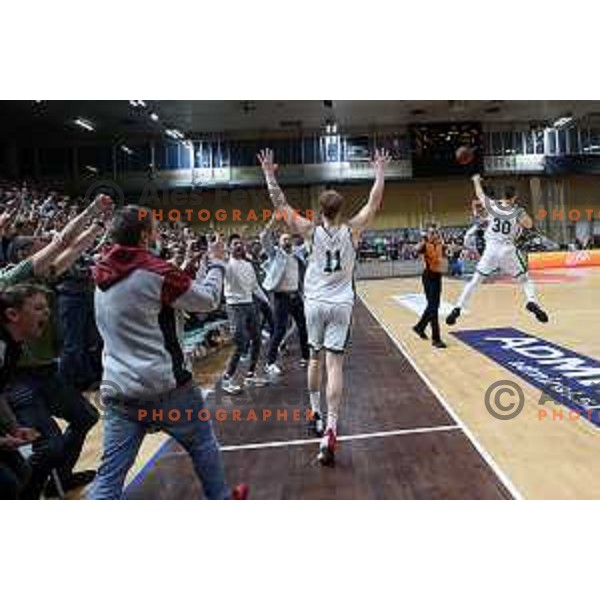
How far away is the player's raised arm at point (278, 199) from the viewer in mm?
3900

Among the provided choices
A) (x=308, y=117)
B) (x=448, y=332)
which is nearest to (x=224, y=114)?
(x=308, y=117)

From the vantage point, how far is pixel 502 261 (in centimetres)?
540

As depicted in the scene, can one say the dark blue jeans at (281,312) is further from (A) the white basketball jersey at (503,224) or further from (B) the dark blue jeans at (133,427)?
(B) the dark blue jeans at (133,427)

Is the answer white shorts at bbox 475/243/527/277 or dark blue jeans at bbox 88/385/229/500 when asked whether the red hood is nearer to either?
dark blue jeans at bbox 88/385/229/500

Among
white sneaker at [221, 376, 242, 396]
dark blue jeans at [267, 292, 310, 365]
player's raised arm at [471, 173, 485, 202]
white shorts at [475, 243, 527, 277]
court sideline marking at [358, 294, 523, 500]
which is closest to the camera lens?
court sideline marking at [358, 294, 523, 500]

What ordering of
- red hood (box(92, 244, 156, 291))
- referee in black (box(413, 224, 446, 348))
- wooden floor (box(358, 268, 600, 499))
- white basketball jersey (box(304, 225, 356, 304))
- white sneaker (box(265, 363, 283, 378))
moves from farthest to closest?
white sneaker (box(265, 363, 283, 378)) < referee in black (box(413, 224, 446, 348)) < white basketball jersey (box(304, 225, 356, 304)) < wooden floor (box(358, 268, 600, 499)) < red hood (box(92, 244, 156, 291))

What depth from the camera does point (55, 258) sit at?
2.99m

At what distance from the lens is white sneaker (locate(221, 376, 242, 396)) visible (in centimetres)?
613

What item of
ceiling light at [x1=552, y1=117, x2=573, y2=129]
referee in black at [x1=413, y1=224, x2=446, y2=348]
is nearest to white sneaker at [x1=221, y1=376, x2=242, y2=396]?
referee in black at [x1=413, y1=224, x2=446, y2=348]

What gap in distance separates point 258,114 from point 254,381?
2.88 metres

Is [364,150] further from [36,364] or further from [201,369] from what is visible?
[36,364]

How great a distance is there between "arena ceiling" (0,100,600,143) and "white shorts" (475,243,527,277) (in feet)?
3.21

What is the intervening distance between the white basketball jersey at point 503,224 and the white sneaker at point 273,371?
2684 mm
